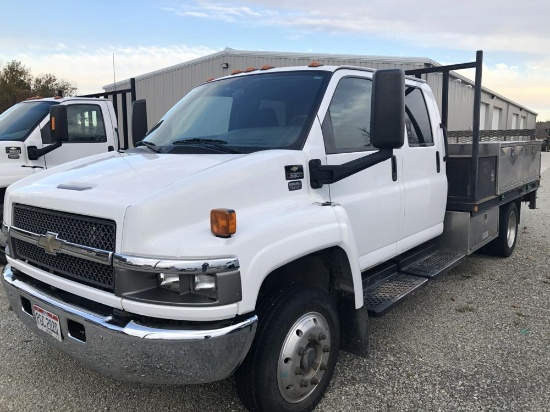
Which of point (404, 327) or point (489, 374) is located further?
point (404, 327)

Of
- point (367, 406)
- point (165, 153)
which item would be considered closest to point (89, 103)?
point (165, 153)

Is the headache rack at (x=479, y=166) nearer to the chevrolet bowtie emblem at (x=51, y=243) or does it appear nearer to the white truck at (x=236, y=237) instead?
the white truck at (x=236, y=237)

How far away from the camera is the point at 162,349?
241 cm

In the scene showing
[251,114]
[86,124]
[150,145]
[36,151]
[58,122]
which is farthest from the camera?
[86,124]

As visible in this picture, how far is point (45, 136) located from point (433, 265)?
17.2 feet

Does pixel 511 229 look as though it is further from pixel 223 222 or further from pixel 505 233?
pixel 223 222

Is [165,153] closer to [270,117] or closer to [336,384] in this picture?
[270,117]

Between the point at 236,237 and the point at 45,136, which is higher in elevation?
the point at 45,136

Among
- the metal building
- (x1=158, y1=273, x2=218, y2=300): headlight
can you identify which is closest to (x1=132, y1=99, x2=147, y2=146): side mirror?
(x1=158, y1=273, x2=218, y2=300): headlight

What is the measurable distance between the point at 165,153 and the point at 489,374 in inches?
111

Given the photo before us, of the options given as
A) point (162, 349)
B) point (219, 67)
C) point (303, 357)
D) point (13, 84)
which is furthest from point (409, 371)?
point (13, 84)

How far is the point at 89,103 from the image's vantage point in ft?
24.9

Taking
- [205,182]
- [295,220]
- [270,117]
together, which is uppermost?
[270,117]

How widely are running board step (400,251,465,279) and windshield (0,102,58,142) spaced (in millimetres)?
5292
